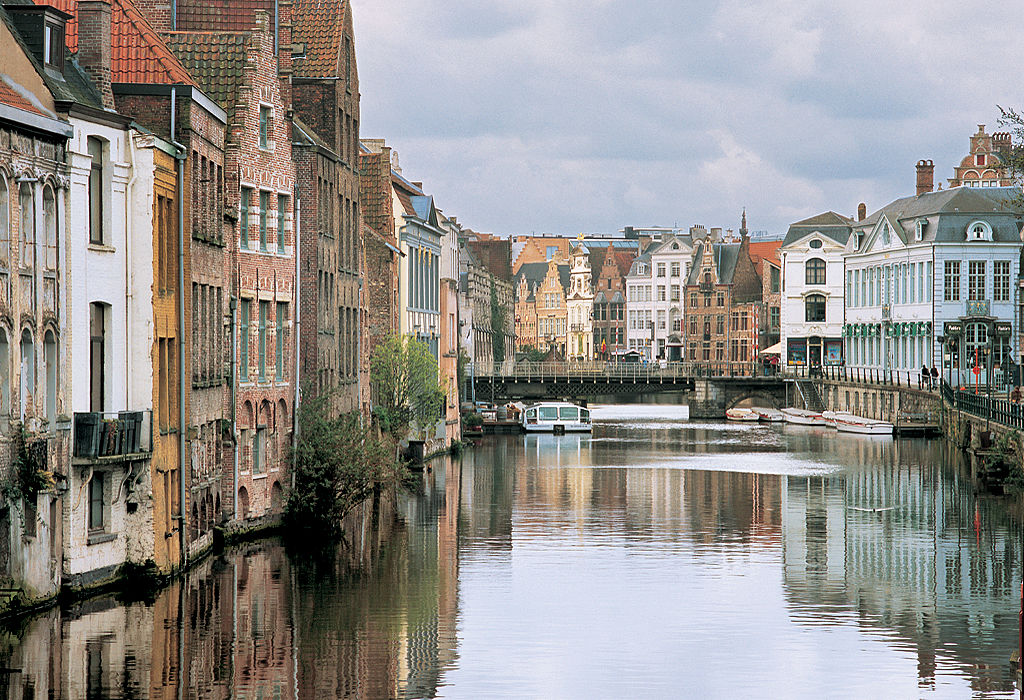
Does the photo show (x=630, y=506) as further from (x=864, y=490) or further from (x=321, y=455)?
(x=321, y=455)

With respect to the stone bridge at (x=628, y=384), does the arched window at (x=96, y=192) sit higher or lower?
higher

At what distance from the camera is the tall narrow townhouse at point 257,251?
3650 cm

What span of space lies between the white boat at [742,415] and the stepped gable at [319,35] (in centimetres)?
7047

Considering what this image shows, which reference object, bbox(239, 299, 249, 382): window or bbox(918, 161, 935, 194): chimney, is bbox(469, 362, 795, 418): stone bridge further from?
bbox(239, 299, 249, 382): window

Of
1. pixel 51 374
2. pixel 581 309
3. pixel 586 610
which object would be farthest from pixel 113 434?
pixel 581 309

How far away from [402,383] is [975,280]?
49.8m

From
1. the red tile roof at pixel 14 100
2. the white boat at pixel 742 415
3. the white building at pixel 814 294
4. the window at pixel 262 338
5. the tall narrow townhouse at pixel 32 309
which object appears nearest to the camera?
the tall narrow townhouse at pixel 32 309

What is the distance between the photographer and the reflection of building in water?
90.7 ft

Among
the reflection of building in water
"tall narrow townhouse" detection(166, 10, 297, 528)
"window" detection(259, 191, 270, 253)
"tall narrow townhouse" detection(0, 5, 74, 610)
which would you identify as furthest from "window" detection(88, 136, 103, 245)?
the reflection of building in water

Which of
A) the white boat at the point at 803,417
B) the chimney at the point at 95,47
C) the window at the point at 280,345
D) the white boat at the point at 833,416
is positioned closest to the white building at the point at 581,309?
the white boat at the point at 803,417

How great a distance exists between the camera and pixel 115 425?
2802cm

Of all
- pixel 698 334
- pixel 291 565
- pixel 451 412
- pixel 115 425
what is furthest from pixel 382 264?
pixel 698 334

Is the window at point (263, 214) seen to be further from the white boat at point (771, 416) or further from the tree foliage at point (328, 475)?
the white boat at point (771, 416)

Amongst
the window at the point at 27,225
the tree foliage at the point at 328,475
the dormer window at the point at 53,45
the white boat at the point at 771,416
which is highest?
the dormer window at the point at 53,45
